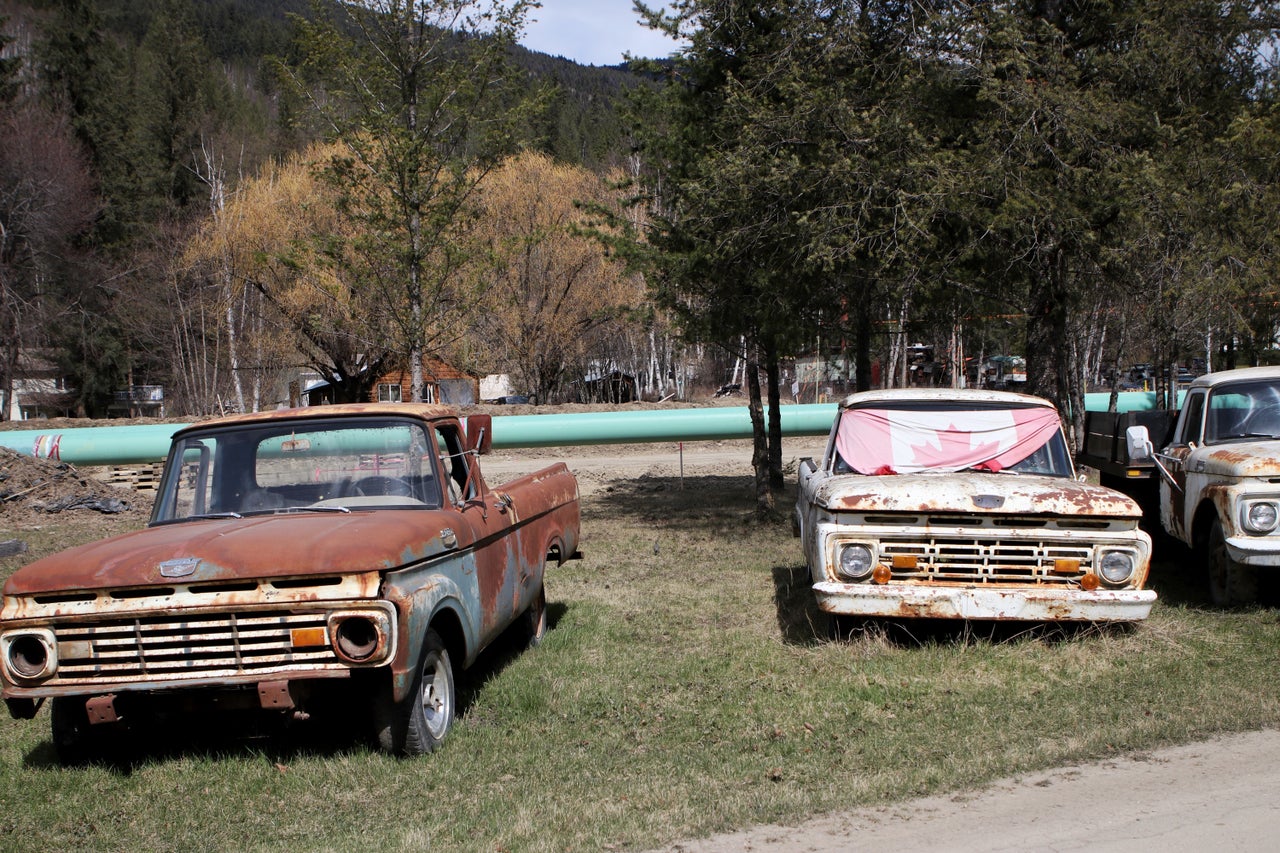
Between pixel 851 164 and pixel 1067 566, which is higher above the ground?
pixel 851 164

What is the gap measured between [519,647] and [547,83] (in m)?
8.06

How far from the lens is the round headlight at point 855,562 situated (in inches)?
279

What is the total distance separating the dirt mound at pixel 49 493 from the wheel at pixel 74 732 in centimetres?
1152

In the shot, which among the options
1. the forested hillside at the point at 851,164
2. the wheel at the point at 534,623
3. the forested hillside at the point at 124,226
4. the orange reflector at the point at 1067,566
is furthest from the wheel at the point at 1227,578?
the forested hillside at the point at 124,226

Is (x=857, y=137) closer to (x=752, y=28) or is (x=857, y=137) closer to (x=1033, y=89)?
(x=1033, y=89)

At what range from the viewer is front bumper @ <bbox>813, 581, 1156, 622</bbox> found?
22.4 feet

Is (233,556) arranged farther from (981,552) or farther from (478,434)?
(981,552)

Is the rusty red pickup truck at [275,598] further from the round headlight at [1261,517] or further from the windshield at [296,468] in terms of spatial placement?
the round headlight at [1261,517]

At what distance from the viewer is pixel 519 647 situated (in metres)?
8.14

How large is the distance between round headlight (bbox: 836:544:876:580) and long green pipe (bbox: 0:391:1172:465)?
16458 millimetres

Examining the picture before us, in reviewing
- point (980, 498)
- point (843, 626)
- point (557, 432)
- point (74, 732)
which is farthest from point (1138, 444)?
point (557, 432)

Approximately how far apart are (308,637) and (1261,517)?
6.57 meters

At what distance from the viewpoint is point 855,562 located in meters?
7.10

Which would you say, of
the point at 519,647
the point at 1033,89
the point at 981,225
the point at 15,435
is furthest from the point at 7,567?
the point at 15,435
